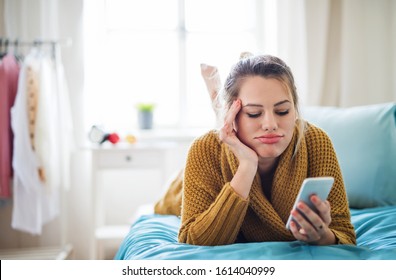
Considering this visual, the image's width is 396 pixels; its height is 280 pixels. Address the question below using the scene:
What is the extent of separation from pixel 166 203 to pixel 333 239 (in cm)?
62

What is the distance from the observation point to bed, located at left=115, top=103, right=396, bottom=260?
0.77 metres

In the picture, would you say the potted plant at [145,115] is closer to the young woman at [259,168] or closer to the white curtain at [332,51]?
the white curtain at [332,51]

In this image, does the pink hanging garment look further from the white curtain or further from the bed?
the white curtain

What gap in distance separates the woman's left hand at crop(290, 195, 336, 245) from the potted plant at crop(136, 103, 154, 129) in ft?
4.80

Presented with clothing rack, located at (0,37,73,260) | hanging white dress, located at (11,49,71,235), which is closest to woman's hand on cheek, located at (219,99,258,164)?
hanging white dress, located at (11,49,71,235)

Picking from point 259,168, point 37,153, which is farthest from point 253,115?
point 37,153

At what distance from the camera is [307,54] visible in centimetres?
214

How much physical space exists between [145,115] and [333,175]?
140 centimetres

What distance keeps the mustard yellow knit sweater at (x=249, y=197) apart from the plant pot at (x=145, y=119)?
125 centimetres

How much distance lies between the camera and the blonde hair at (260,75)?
0.83 meters

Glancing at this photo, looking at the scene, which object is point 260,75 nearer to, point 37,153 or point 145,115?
point 37,153

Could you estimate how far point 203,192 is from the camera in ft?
2.80
